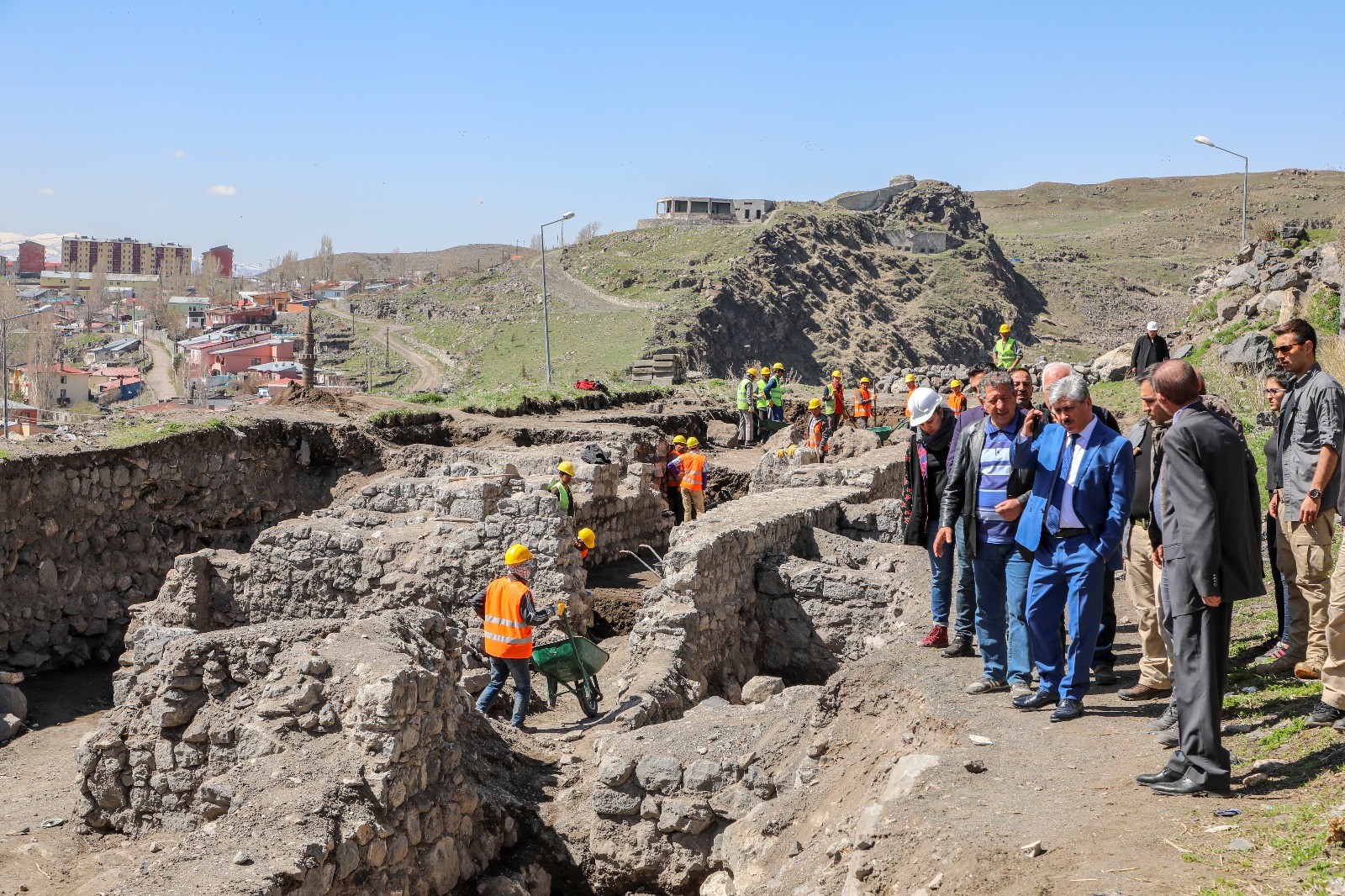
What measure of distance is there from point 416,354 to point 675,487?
44.8m

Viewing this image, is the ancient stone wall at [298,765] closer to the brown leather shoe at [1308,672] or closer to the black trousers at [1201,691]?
the black trousers at [1201,691]

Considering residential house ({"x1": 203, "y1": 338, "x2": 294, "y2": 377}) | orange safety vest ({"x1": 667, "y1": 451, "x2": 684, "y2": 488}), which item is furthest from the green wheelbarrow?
residential house ({"x1": 203, "y1": 338, "x2": 294, "y2": 377})

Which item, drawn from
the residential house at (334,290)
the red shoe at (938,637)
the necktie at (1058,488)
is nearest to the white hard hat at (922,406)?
the red shoe at (938,637)

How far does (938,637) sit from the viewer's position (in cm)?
765

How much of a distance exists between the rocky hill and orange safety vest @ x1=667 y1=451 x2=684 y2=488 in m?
36.9

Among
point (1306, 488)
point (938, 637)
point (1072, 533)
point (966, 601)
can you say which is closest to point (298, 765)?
point (938, 637)

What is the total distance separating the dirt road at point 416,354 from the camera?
48.8m

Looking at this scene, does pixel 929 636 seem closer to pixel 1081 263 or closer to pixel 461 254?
pixel 1081 263

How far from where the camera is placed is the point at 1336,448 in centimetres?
598

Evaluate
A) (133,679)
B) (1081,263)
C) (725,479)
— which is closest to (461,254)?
(1081,263)

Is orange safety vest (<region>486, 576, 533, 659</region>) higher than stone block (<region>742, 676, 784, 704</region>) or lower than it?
higher

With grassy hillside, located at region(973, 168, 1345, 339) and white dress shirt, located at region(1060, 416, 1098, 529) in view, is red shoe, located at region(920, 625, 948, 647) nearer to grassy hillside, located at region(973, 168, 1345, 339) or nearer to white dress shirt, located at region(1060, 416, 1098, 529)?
white dress shirt, located at region(1060, 416, 1098, 529)

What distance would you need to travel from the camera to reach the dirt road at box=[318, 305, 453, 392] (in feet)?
160

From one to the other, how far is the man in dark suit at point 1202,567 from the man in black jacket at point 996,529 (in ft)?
4.58
